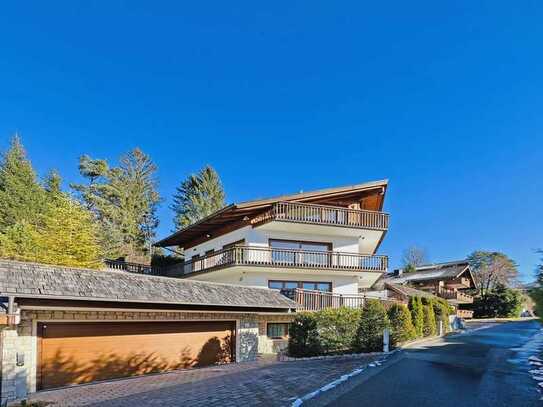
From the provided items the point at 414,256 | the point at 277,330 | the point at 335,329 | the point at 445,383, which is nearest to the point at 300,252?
the point at 277,330

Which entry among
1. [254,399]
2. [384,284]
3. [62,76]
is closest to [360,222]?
[384,284]

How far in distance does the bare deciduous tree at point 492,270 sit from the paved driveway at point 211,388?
169ft

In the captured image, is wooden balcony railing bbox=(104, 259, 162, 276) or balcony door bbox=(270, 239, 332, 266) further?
wooden balcony railing bbox=(104, 259, 162, 276)

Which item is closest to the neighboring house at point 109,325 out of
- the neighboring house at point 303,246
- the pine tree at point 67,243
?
the neighboring house at point 303,246

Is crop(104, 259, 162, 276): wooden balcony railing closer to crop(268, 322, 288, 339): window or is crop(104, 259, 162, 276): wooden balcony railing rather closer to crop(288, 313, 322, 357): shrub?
crop(268, 322, 288, 339): window

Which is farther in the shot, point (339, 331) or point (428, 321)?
point (428, 321)

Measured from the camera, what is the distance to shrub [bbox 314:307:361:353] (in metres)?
15.6

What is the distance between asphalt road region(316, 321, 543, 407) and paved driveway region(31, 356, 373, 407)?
38.4 inches

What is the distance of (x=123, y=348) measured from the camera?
12695 mm

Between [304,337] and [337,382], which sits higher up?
[337,382]

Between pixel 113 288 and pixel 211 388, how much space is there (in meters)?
5.01

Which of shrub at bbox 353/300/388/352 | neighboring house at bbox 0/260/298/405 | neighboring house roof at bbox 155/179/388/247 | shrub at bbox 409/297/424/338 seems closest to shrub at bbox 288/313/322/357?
neighboring house at bbox 0/260/298/405

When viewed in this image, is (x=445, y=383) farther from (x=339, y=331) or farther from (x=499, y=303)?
(x=499, y=303)

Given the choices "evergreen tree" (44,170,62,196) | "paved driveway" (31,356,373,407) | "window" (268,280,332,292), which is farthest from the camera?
"evergreen tree" (44,170,62,196)
